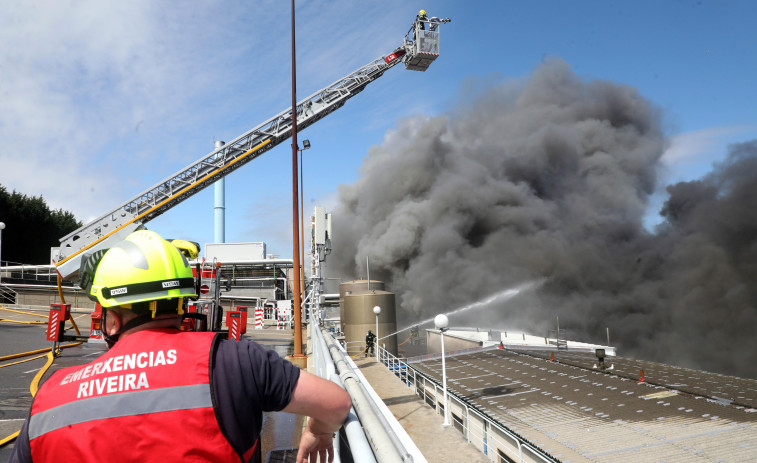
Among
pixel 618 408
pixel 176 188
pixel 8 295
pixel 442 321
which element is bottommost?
pixel 618 408

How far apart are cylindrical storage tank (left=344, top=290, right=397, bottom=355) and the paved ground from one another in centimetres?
805

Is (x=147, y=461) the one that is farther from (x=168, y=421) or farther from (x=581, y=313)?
(x=581, y=313)

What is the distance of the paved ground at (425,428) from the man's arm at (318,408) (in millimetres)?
4671

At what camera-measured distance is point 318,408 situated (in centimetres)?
146

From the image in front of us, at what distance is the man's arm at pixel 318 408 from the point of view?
1.42 metres

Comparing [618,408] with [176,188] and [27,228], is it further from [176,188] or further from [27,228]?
[27,228]

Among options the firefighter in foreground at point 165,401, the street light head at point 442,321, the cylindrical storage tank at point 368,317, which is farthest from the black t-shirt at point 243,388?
the cylindrical storage tank at point 368,317

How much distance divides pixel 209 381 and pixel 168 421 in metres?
0.14

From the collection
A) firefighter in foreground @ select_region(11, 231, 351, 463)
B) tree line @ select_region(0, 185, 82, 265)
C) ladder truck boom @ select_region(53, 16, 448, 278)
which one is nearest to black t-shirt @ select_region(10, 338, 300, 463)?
firefighter in foreground @ select_region(11, 231, 351, 463)

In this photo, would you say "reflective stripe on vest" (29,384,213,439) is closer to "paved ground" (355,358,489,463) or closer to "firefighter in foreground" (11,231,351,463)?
"firefighter in foreground" (11,231,351,463)

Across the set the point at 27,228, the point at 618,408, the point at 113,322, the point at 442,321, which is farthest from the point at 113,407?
the point at 27,228

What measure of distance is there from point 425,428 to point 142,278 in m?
6.47

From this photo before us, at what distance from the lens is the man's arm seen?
1424 millimetres

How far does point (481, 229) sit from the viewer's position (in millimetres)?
40719
